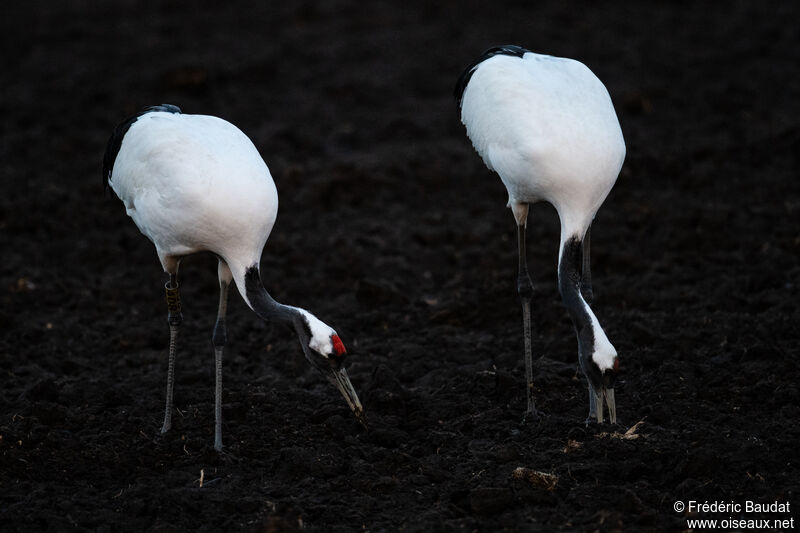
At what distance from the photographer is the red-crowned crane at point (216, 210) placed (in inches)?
234

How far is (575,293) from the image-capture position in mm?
6156

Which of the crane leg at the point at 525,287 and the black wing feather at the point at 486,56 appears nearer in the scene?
the crane leg at the point at 525,287

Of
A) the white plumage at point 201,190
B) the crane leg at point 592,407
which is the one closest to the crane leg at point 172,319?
the white plumage at point 201,190

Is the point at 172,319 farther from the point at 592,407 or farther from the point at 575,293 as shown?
the point at 592,407

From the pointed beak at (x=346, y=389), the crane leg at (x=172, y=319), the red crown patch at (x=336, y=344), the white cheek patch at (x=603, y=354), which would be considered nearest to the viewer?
the white cheek patch at (x=603, y=354)

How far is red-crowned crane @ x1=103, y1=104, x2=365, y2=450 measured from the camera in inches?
234

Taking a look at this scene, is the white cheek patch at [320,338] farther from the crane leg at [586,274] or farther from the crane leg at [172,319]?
the crane leg at [586,274]

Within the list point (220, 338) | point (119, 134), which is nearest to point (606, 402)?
point (220, 338)

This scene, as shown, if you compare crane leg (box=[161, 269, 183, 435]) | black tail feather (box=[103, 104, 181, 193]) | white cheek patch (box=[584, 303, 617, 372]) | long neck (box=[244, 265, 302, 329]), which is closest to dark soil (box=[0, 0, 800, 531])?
crane leg (box=[161, 269, 183, 435])

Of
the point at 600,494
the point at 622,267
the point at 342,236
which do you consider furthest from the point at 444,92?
the point at 600,494

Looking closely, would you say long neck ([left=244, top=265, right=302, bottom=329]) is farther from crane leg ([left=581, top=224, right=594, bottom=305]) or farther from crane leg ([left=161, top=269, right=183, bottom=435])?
crane leg ([left=581, top=224, right=594, bottom=305])

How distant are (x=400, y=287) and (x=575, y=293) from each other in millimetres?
2392

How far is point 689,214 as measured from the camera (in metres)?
8.98

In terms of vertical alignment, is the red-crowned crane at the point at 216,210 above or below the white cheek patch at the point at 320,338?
above
